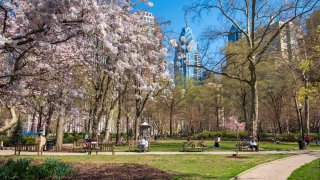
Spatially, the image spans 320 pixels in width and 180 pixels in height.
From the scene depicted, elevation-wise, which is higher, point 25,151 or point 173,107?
point 173,107

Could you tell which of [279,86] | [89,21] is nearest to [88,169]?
[89,21]

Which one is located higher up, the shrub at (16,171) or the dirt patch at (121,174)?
the shrub at (16,171)

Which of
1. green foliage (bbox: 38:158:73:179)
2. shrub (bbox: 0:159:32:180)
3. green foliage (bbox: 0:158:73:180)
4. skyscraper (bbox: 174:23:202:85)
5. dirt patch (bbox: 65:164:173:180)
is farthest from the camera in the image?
skyscraper (bbox: 174:23:202:85)

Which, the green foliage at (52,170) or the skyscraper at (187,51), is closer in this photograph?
the green foliage at (52,170)

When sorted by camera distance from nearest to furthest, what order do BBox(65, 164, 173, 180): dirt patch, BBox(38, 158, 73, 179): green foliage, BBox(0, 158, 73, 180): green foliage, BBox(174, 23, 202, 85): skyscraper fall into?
BBox(0, 158, 73, 180): green foliage, BBox(38, 158, 73, 179): green foliage, BBox(65, 164, 173, 180): dirt patch, BBox(174, 23, 202, 85): skyscraper

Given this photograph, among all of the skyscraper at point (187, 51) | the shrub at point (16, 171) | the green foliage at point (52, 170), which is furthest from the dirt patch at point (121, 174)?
the skyscraper at point (187, 51)

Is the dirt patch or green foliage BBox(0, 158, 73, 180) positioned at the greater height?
green foliage BBox(0, 158, 73, 180)

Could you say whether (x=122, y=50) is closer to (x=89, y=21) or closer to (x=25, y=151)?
(x=89, y=21)

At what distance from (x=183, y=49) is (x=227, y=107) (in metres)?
37.0

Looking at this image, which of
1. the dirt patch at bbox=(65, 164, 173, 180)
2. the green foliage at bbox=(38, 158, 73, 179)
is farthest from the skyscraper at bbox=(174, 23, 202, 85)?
the green foliage at bbox=(38, 158, 73, 179)

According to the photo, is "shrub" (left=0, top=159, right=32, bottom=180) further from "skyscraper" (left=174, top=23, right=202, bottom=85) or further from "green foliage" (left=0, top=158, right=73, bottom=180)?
"skyscraper" (left=174, top=23, right=202, bottom=85)

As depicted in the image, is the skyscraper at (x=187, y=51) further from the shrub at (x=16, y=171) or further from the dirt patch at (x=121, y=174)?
the shrub at (x=16, y=171)

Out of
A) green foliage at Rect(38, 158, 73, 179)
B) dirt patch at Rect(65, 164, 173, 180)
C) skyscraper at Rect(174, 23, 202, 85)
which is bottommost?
dirt patch at Rect(65, 164, 173, 180)

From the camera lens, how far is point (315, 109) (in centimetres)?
5284
